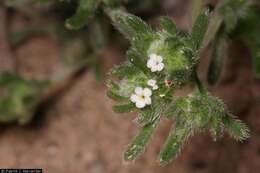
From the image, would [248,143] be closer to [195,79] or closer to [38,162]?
[195,79]

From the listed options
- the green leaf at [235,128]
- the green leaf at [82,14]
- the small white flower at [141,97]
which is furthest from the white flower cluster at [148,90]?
the green leaf at [82,14]

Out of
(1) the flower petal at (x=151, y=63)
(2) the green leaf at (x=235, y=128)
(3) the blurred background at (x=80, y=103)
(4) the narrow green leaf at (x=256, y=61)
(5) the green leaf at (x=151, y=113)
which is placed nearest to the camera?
(1) the flower petal at (x=151, y=63)

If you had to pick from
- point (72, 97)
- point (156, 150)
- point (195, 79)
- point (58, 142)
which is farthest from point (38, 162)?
point (195, 79)

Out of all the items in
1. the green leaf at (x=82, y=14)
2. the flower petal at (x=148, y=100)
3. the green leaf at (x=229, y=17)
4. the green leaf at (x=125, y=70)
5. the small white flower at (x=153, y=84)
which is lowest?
the flower petal at (x=148, y=100)

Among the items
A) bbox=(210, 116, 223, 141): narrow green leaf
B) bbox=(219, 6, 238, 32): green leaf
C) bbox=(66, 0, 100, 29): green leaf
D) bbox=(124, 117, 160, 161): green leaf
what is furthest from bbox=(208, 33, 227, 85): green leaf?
bbox=(66, 0, 100, 29): green leaf

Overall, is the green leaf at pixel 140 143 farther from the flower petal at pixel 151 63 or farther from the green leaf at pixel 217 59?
the green leaf at pixel 217 59

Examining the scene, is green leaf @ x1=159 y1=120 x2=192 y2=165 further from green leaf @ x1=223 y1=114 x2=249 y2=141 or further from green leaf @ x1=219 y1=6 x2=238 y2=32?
green leaf @ x1=219 y1=6 x2=238 y2=32

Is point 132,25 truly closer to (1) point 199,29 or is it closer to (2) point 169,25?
(2) point 169,25
